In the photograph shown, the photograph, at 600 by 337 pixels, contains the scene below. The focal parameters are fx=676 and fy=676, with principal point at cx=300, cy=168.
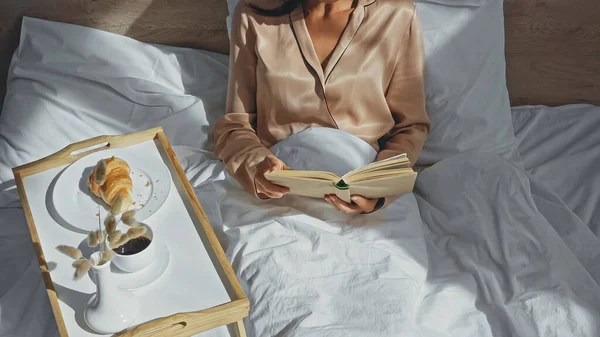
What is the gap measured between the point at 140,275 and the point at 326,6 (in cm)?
66

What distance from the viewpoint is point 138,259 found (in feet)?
3.62

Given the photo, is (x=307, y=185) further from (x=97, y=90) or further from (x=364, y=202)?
(x=97, y=90)

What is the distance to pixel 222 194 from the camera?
4.61 feet

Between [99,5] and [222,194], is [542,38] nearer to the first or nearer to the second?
[222,194]

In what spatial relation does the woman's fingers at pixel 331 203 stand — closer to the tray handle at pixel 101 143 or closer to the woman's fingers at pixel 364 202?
the woman's fingers at pixel 364 202

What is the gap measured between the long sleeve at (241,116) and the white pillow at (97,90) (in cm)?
16

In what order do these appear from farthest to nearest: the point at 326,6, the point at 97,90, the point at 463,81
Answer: the point at 97,90, the point at 463,81, the point at 326,6

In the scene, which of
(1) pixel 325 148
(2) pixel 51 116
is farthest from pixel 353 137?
(2) pixel 51 116

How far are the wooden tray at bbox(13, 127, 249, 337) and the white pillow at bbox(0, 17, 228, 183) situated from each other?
0.26 m

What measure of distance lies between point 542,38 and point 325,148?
72 centimetres

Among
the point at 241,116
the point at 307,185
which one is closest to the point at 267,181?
the point at 307,185

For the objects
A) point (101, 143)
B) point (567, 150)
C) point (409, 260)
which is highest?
point (101, 143)

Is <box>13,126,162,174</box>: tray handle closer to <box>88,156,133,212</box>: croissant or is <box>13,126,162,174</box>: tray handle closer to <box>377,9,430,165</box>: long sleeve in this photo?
<box>88,156,133,212</box>: croissant

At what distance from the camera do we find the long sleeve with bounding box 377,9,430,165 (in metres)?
1.41
